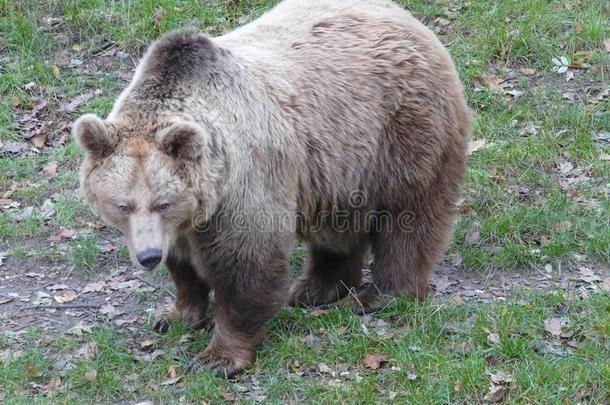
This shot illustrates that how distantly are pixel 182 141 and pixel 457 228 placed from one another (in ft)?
10.7

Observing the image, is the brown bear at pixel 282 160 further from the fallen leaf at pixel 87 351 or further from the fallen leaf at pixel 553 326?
the fallen leaf at pixel 553 326

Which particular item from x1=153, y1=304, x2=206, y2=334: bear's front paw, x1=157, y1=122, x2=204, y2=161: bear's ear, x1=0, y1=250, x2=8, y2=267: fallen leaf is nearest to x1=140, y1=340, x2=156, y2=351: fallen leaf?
x1=153, y1=304, x2=206, y2=334: bear's front paw

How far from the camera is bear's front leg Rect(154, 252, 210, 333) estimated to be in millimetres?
6500

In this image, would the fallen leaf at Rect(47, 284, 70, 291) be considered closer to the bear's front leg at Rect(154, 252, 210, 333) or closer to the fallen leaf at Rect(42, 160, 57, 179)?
the bear's front leg at Rect(154, 252, 210, 333)

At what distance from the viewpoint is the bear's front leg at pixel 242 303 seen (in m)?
6.02

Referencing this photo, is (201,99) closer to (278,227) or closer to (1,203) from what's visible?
(278,227)

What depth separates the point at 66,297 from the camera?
23.6ft

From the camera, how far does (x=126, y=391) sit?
5906mm

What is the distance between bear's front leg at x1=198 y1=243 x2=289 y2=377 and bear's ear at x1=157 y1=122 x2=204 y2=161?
787 mm

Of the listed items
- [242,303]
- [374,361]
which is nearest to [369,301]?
[374,361]

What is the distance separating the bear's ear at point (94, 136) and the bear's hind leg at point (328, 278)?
2193 millimetres

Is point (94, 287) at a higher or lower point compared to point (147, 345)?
lower

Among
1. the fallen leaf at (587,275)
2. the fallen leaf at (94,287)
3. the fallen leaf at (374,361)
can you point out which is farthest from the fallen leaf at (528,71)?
the fallen leaf at (94,287)

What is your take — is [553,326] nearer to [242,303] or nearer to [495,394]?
[495,394]
